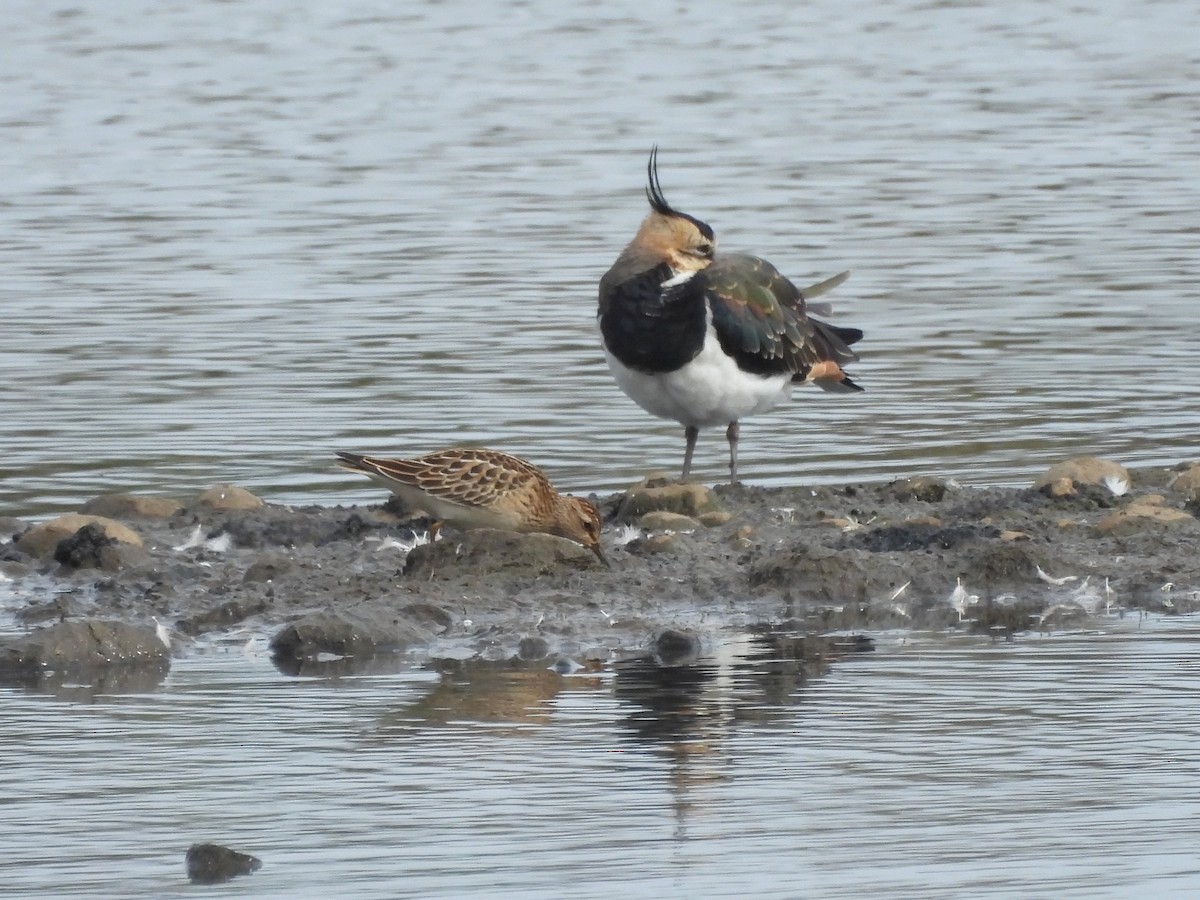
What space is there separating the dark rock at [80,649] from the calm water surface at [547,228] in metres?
3.25

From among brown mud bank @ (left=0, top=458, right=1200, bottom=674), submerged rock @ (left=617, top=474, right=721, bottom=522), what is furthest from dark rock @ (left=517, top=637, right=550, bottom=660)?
submerged rock @ (left=617, top=474, right=721, bottom=522)

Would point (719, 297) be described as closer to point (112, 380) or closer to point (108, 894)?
point (112, 380)

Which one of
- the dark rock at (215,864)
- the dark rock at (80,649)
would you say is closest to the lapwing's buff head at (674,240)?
the dark rock at (80,649)

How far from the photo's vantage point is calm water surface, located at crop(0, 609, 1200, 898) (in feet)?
18.1

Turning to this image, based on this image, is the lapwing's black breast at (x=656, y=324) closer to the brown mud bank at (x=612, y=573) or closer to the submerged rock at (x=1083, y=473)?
the brown mud bank at (x=612, y=573)

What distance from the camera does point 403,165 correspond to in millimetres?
22422

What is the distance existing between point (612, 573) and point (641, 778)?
107 inches

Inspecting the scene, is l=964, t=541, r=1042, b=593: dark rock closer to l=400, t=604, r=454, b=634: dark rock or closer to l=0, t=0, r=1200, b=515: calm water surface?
l=400, t=604, r=454, b=634: dark rock

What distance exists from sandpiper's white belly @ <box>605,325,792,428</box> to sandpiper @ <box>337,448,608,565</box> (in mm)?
1288

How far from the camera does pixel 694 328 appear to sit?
34.6ft

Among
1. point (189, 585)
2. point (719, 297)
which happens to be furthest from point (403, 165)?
point (189, 585)

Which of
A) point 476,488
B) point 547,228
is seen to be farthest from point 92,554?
point 547,228

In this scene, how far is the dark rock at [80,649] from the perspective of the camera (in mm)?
7738

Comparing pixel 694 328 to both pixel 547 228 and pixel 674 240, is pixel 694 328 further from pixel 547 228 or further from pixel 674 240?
pixel 547 228
